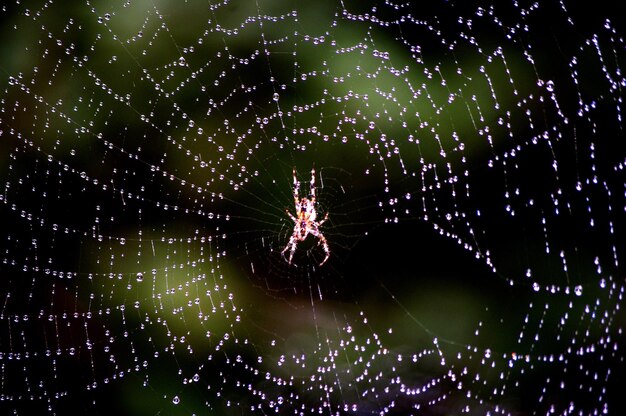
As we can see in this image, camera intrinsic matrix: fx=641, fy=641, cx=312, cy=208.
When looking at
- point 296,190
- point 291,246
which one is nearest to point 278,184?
point 296,190

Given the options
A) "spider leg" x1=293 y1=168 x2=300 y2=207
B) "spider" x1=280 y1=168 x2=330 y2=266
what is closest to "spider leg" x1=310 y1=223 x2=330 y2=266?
"spider" x1=280 y1=168 x2=330 y2=266

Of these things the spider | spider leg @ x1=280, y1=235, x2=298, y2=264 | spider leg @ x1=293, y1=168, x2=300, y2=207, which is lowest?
spider leg @ x1=280, y1=235, x2=298, y2=264

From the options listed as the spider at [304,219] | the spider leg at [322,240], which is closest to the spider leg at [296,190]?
the spider at [304,219]

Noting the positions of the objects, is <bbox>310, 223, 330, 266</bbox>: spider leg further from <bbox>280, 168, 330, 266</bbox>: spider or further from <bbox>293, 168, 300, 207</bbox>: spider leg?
<bbox>293, 168, 300, 207</bbox>: spider leg

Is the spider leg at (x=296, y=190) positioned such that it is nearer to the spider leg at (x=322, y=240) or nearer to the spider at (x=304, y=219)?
the spider at (x=304, y=219)

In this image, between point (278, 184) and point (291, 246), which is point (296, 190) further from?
point (291, 246)

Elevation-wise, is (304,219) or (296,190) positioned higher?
(296,190)

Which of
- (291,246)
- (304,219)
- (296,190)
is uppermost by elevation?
(296,190)

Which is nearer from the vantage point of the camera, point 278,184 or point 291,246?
point 278,184
